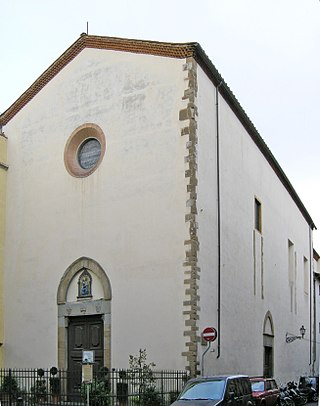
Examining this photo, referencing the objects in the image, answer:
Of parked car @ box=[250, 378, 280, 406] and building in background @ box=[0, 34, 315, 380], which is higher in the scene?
building in background @ box=[0, 34, 315, 380]

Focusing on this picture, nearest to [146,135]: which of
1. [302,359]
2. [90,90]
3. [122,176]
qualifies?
[122,176]

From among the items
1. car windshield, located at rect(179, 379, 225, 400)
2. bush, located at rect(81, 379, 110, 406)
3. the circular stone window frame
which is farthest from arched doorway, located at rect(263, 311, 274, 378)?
car windshield, located at rect(179, 379, 225, 400)

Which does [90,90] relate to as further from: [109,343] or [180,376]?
[180,376]

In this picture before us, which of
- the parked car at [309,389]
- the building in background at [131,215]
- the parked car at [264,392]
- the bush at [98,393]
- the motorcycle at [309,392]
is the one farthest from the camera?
the parked car at [309,389]

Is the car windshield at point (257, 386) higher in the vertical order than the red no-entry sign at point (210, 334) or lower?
lower

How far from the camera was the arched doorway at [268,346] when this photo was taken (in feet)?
94.8

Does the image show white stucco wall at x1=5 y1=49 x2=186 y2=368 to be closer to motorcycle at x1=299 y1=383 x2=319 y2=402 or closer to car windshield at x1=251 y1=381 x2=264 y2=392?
car windshield at x1=251 y1=381 x2=264 y2=392

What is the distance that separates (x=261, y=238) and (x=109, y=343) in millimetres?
10498

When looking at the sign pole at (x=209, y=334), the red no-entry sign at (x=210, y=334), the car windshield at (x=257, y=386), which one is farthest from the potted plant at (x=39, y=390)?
the car windshield at (x=257, y=386)

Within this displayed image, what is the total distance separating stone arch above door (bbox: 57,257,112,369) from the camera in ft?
72.9

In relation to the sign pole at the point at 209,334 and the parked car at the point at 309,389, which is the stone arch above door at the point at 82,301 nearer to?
the sign pole at the point at 209,334

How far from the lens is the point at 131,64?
23.8m

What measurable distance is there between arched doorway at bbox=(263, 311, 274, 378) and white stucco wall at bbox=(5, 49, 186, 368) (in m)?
9.62

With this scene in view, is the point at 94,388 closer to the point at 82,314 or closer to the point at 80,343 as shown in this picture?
the point at 80,343
